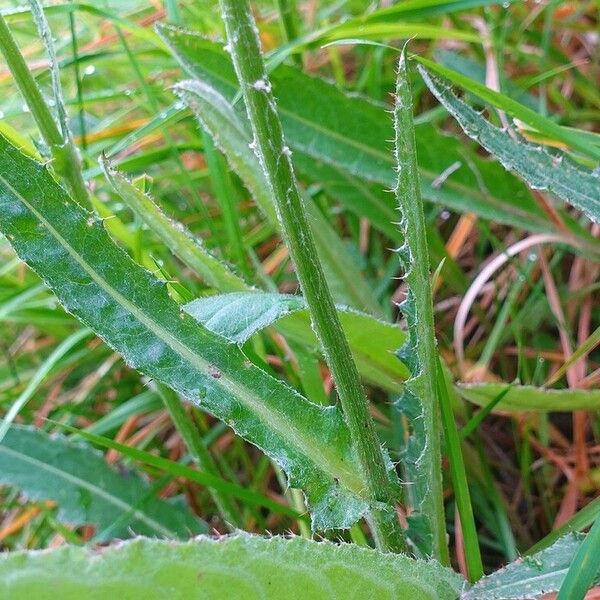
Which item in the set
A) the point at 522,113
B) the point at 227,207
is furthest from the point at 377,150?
the point at 522,113

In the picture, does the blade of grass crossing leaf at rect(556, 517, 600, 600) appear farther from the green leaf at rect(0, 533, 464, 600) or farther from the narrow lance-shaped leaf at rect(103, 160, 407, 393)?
the narrow lance-shaped leaf at rect(103, 160, 407, 393)

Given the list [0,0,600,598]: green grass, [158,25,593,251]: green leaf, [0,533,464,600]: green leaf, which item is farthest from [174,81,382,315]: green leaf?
[0,533,464,600]: green leaf

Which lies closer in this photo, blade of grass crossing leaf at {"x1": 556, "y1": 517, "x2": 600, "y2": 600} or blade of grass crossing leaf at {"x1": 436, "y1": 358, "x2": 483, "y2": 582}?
blade of grass crossing leaf at {"x1": 556, "y1": 517, "x2": 600, "y2": 600}

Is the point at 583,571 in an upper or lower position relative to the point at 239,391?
lower

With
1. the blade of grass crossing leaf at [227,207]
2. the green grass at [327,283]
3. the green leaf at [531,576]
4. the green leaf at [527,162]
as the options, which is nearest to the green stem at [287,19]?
the green grass at [327,283]

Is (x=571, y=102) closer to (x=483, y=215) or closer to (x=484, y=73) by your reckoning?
(x=484, y=73)

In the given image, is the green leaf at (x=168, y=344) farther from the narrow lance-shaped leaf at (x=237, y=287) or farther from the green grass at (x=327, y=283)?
the narrow lance-shaped leaf at (x=237, y=287)

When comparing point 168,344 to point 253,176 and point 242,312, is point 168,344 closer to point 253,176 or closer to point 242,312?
point 242,312
